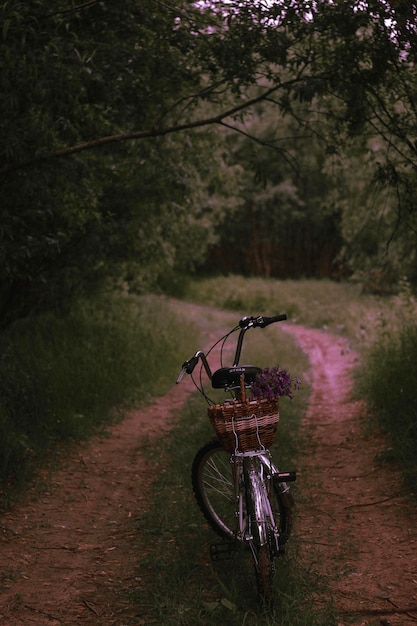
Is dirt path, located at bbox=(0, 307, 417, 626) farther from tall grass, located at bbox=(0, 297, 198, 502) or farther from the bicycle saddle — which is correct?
the bicycle saddle

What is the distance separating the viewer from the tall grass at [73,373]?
7.39m

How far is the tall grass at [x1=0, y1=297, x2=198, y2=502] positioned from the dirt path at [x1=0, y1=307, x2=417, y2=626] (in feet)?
1.36

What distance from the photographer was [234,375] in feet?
14.2

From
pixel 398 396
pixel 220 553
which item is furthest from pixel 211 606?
pixel 398 396

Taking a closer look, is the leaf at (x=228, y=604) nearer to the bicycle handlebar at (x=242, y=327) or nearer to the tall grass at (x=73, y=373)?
the bicycle handlebar at (x=242, y=327)

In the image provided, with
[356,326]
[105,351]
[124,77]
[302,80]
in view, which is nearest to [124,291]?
[105,351]

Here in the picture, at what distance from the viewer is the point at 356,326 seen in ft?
57.8

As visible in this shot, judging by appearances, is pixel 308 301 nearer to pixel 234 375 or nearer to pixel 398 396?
pixel 398 396

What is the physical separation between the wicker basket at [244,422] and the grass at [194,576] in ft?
2.74

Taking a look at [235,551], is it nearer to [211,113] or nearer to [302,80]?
[302,80]

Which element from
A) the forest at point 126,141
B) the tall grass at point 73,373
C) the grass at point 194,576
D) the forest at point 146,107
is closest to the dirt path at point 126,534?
the grass at point 194,576

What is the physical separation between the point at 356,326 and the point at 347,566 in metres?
13.2

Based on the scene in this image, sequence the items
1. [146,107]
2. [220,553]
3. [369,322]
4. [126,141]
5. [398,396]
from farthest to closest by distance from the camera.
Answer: [369,322] → [126,141] → [146,107] → [398,396] → [220,553]

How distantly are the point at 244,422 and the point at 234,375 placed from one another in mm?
323
